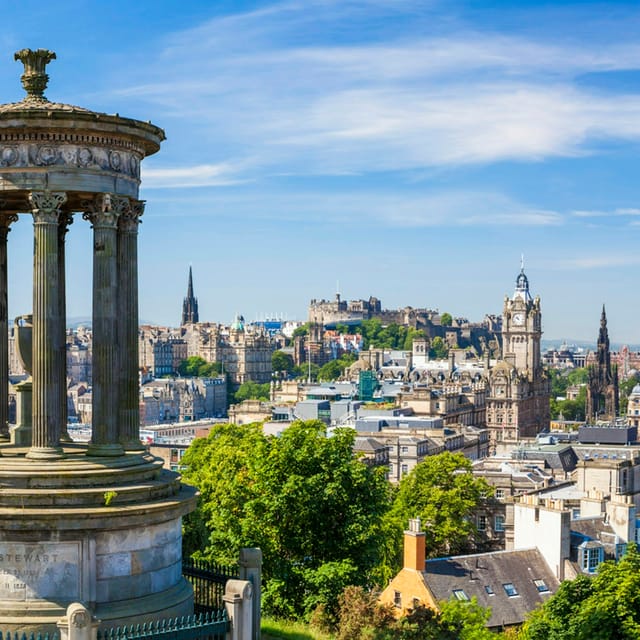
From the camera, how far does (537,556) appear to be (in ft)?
192

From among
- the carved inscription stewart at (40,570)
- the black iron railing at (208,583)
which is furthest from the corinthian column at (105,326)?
the black iron railing at (208,583)

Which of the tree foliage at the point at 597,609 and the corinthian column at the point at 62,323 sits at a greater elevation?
the corinthian column at the point at 62,323

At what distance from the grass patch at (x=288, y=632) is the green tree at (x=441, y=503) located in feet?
125

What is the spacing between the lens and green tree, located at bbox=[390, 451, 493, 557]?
65.9 metres

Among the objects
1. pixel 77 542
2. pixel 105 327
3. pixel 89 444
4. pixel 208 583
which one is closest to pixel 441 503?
pixel 208 583

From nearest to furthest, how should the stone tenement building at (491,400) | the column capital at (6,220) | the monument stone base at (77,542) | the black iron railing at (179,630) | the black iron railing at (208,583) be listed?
the black iron railing at (179,630), the monument stone base at (77,542), the black iron railing at (208,583), the column capital at (6,220), the stone tenement building at (491,400)

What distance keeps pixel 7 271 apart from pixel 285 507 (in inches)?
541

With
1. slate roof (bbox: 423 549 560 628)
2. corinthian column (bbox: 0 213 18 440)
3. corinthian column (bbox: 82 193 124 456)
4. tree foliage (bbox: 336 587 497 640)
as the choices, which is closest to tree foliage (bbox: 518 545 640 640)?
slate roof (bbox: 423 549 560 628)

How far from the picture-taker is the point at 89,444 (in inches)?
790

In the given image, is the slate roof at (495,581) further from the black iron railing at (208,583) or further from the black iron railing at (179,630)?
the black iron railing at (179,630)

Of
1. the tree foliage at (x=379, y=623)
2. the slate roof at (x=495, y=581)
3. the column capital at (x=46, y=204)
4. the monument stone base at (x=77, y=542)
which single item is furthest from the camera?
the slate roof at (x=495, y=581)

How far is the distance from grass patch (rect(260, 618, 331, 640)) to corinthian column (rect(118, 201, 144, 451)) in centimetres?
447

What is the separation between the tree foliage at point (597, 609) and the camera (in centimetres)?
3878

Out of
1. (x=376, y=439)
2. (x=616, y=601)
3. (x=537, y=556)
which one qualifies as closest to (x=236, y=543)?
(x=616, y=601)
